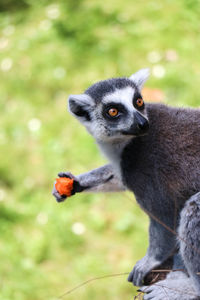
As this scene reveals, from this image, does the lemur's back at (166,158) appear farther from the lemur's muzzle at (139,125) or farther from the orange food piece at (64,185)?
the orange food piece at (64,185)

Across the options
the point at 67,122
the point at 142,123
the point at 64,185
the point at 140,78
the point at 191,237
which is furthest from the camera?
the point at 67,122

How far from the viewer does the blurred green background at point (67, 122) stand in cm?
400

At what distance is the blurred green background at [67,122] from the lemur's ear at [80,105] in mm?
555

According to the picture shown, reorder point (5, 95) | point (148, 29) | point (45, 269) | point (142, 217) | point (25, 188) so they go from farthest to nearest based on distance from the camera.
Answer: point (148, 29), point (5, 95), point (25, 188), point (142, 217), point (45, 269)

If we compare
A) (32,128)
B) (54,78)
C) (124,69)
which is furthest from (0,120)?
(124,69)

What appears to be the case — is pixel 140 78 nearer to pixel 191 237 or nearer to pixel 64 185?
pixel 64 185

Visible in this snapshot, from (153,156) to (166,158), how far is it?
72 millimetres

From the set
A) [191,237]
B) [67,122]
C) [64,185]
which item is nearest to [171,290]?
[191,237]

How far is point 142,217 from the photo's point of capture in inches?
169

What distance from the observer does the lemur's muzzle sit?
213cm

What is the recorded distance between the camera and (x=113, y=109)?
2299 millimetres

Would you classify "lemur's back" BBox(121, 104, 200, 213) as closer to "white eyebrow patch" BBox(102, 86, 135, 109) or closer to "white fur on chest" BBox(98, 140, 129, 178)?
"white fur on chest" BBox(98, 140, 129, 178)

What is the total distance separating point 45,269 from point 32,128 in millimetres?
2076

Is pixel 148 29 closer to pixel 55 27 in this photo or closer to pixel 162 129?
pixel 55 27
